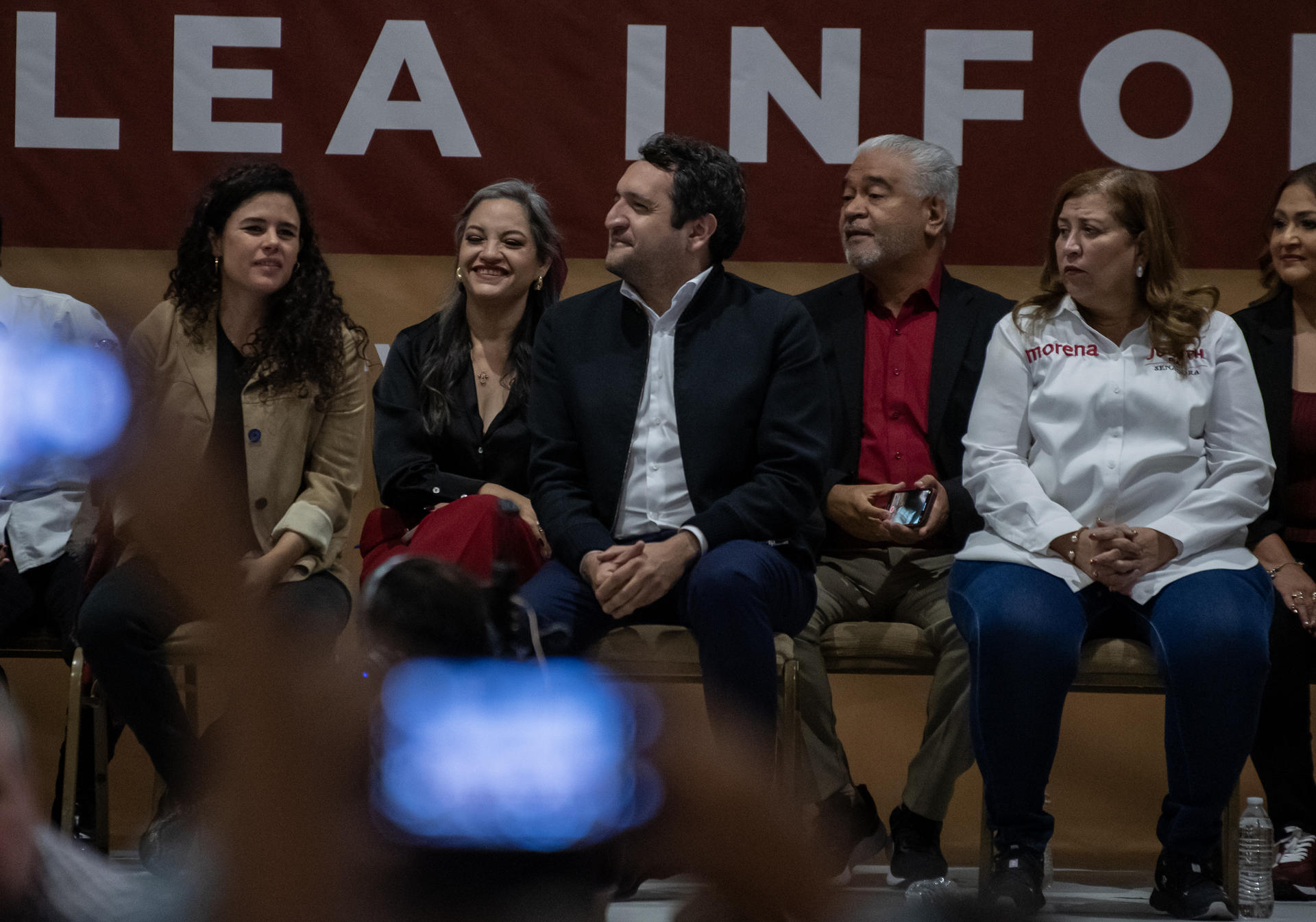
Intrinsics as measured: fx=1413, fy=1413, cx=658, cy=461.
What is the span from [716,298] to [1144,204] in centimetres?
94

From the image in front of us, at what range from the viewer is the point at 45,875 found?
110 centimetres

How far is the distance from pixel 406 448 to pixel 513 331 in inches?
16.8

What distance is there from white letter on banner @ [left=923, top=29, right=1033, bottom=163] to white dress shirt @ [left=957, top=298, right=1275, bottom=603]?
3.23 feet

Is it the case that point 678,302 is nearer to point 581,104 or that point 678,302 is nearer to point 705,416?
point 705,416

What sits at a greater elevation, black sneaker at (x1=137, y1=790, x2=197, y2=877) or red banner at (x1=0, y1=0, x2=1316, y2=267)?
red banner at (x1=0, y1=0, x2=1316, y2=267)

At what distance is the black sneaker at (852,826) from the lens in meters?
3.01

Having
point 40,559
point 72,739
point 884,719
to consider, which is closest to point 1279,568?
point 884,719

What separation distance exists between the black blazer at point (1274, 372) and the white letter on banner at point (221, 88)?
2570 millimetres

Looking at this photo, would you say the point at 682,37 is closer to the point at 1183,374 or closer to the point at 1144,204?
the point at 1144,204

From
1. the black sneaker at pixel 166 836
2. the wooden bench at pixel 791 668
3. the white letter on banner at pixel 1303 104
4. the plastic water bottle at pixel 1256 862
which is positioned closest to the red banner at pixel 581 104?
the white letter on banner at pixel 1303 104

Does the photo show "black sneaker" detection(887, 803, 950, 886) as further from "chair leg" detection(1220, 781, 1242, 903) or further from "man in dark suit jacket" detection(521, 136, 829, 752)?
"chair leg" detection(1220, 781, 1242, 903)

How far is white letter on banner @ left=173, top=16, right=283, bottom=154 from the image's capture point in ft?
12.8

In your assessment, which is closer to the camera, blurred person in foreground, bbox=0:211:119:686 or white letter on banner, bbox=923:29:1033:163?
blurred person in foreground, bbox=0:211:119:686

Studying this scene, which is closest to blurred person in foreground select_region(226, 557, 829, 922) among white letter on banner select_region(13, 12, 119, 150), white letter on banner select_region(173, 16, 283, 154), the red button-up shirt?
the red button-up shirt
